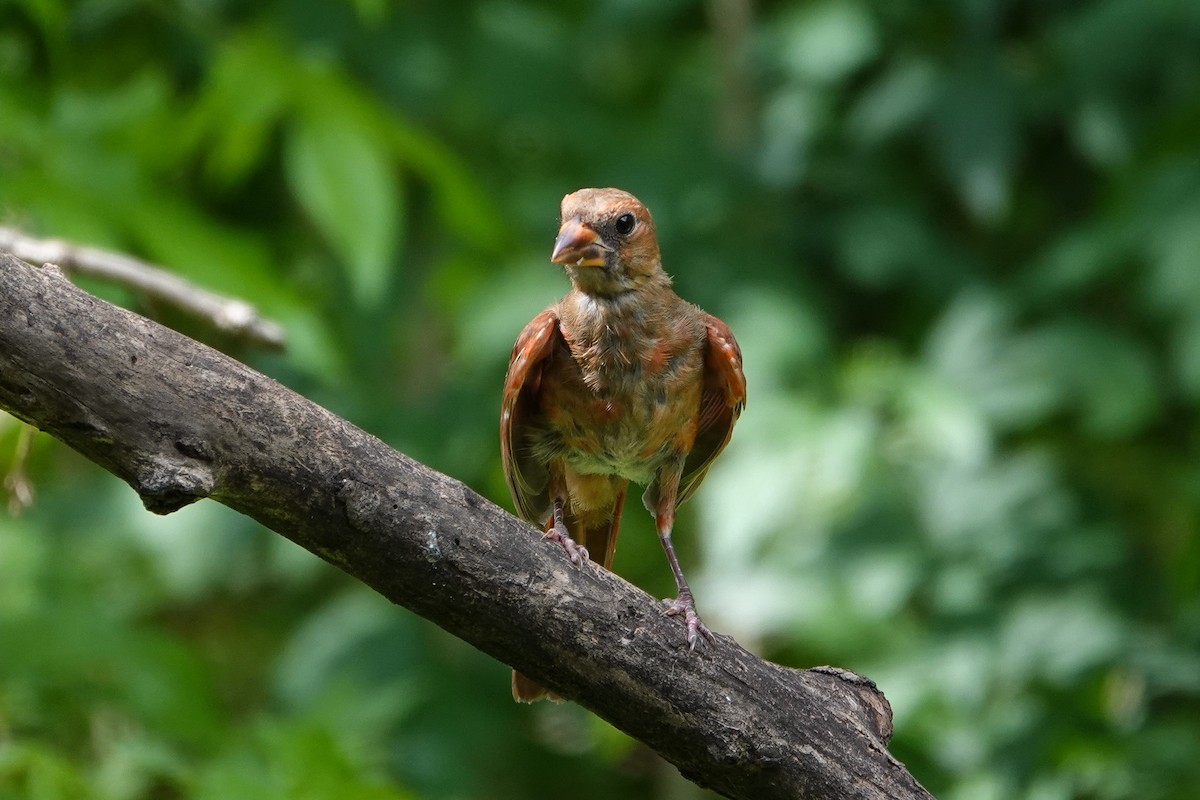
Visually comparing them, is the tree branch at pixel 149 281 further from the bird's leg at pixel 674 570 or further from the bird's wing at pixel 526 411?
the bird's leg at pixel 674 570

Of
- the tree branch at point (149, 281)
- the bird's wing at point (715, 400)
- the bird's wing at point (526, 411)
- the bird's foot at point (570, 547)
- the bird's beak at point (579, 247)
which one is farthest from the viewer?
the bird's wing at point (715, 400)

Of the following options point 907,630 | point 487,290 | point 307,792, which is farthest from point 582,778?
point 307,792

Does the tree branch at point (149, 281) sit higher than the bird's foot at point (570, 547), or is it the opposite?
the tree branch at point (149, 281)

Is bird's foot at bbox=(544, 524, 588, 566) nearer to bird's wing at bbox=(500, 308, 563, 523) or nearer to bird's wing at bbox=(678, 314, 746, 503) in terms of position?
bird's wing at bbox=(500, 308, 563, 523)

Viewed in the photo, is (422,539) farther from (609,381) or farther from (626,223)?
(626,223)

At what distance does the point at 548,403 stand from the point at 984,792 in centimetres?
230

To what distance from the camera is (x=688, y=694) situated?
102 inches

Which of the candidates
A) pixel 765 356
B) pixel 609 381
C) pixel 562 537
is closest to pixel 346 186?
pixel 609 381

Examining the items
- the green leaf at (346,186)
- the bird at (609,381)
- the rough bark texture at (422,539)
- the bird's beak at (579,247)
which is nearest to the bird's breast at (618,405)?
the bird at (609,381)

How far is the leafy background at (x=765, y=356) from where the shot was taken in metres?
4.45

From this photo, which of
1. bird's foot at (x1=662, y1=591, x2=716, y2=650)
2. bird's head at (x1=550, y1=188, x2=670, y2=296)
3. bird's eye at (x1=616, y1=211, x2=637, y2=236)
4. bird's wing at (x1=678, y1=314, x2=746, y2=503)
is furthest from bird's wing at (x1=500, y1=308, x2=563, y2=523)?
bird's foot at (x1=662, y1=591, x2=716, y2=650)

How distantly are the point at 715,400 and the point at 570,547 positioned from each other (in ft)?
3.36

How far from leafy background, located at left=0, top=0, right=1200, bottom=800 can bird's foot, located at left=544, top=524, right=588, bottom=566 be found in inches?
51.5

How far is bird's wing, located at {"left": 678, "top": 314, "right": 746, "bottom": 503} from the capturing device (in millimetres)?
3594
